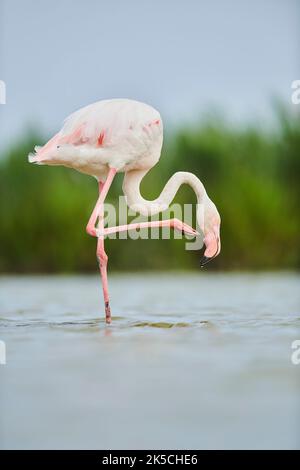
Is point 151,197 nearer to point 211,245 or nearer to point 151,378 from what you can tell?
point 211,245

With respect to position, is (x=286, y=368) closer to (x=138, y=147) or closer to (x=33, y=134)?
(x=138, y=147)

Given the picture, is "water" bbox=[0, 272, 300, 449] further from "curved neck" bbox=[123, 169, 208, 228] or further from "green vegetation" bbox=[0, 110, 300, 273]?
"green vegetation" bbox=[0, 110, 300, 273]

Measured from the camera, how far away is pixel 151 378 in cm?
500

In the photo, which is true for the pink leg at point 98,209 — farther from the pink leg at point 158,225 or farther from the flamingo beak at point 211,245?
the flamingo beak at point 211,245

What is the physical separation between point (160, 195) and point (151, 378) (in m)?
4.10

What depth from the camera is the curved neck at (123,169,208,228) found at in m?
8.88

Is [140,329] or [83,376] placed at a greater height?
[140,329]

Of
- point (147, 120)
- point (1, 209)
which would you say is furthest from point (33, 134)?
point (147, 120)

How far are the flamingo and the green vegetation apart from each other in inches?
352

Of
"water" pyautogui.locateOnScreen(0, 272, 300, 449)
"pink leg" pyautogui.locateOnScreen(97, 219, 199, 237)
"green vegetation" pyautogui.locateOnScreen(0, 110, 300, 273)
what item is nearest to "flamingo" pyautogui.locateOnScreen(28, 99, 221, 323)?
"pink leg" pyautogui.locateOnScreen(97, 219, 199, 237)

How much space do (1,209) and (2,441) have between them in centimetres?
1509

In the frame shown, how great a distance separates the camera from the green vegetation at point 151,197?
18.0 metres

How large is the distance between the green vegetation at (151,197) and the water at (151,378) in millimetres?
8173

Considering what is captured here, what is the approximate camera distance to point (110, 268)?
1828cm
